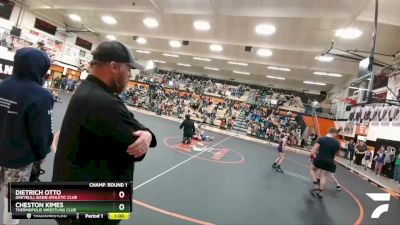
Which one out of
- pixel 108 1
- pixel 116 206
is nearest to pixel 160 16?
pixel 108 1

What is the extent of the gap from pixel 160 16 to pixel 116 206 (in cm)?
1768

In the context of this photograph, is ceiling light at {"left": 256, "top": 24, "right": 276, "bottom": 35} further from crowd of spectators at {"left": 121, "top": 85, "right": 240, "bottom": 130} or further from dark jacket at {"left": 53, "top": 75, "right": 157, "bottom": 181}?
dark jacket at {"left": 53, "top": 75, "right": 157, "bottom": 181}

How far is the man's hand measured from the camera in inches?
52.8

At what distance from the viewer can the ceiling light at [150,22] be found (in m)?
18.6

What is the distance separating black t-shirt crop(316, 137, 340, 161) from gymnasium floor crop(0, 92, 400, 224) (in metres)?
1.14

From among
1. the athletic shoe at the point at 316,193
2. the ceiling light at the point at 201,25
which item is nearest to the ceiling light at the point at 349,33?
the ceiling light at the point at 201,25

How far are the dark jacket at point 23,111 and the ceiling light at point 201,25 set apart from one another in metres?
15.5

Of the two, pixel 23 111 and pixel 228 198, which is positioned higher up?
pixel 23 111

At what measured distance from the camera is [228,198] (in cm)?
574

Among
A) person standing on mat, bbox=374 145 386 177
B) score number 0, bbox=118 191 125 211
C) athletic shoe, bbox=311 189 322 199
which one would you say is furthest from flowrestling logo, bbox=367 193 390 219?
score number 0, bbox=118 191 125 211

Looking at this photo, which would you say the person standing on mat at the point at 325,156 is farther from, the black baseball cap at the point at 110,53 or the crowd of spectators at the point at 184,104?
the crowd of spectators at the point at 184,104

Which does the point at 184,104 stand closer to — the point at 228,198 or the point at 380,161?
the point at 380,161

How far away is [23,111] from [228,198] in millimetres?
4562

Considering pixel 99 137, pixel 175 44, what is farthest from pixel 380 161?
pixel 175 44
